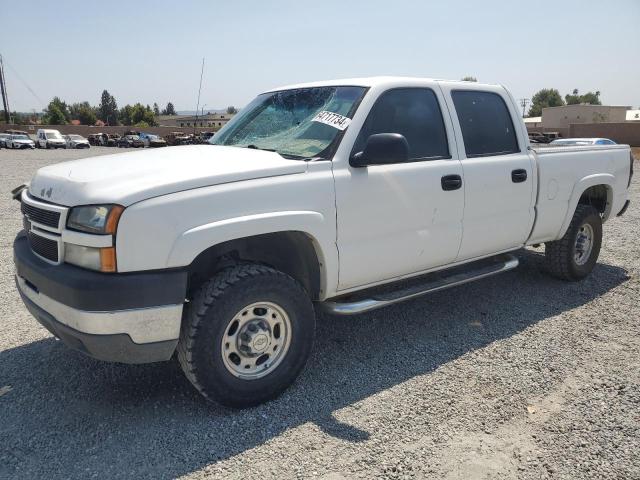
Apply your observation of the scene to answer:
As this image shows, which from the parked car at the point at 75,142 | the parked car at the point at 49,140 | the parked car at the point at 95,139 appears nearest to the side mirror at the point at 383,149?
the parked car at the point at 49,140

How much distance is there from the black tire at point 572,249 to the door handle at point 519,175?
Answer: 1194 mm

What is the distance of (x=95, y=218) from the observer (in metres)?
2.71

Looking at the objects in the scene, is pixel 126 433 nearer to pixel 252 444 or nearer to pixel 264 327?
pixel 252 444

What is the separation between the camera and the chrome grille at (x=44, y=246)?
2.93 metres

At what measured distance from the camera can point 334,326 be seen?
4.59m

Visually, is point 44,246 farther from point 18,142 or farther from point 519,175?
point 18,142

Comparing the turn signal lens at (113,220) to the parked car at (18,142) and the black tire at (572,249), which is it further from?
the parked car at (18,142)

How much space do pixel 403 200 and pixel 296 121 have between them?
98 cm

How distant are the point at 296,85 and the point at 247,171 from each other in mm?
1629

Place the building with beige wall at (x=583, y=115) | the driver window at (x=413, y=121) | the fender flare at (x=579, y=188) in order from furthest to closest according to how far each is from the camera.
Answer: the building with beige wall at (x=583, y=115), the fender flare at (x=579, y=188), the driver window at (x=413, y=121)

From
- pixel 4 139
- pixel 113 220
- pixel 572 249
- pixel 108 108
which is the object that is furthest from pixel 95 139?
pixel 108 108

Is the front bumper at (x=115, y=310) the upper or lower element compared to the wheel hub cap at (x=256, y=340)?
upper

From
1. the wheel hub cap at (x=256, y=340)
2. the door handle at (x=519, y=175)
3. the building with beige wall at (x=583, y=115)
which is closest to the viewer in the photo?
the wheel hub cap at (x=256, y=340)

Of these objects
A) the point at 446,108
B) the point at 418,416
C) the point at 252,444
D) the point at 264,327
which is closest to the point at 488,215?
the point at 446,108
